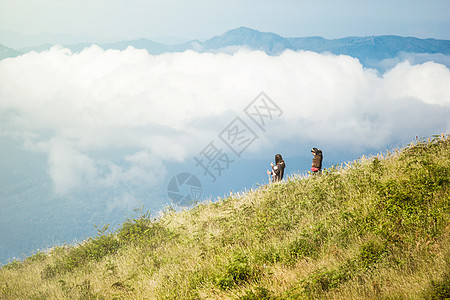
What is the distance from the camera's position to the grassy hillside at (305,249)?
4586 millimetres

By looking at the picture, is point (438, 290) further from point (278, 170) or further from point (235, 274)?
point (278, 170)

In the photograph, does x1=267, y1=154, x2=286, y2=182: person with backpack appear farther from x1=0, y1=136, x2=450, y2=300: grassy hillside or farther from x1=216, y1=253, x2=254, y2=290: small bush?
x1=216, y1=253, x2=254, y2=290: small bush

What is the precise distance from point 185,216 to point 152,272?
15.9ft

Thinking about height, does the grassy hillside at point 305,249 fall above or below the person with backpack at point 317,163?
below

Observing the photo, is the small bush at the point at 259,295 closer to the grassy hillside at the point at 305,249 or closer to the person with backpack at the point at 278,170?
the grassy hillside at the point at 305,249

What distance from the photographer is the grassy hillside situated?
4.59 m

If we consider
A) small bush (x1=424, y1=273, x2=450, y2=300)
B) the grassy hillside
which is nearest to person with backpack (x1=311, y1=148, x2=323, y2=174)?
the grassy hillside

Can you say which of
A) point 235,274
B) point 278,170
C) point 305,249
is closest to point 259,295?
point 235,274

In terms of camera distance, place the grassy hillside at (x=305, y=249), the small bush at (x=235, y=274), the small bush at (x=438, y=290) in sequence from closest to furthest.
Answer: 1. the small bush at (x=438, y=290)
2. the grassy hillside at (x=305, y=249)
3. the small bush at (x=235, y=274)

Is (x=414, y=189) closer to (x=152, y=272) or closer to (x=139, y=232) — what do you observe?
(x=152, y=272)

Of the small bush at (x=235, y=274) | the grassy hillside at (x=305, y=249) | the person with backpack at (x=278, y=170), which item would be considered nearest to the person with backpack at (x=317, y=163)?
the person with backpack at (x=278, y=170)

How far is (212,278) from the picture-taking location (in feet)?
19.5

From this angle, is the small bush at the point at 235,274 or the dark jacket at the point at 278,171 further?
the dark jacket at the point at 278,171

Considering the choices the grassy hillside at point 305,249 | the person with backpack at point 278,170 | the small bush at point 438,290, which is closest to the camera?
the small bush at point 438,290
